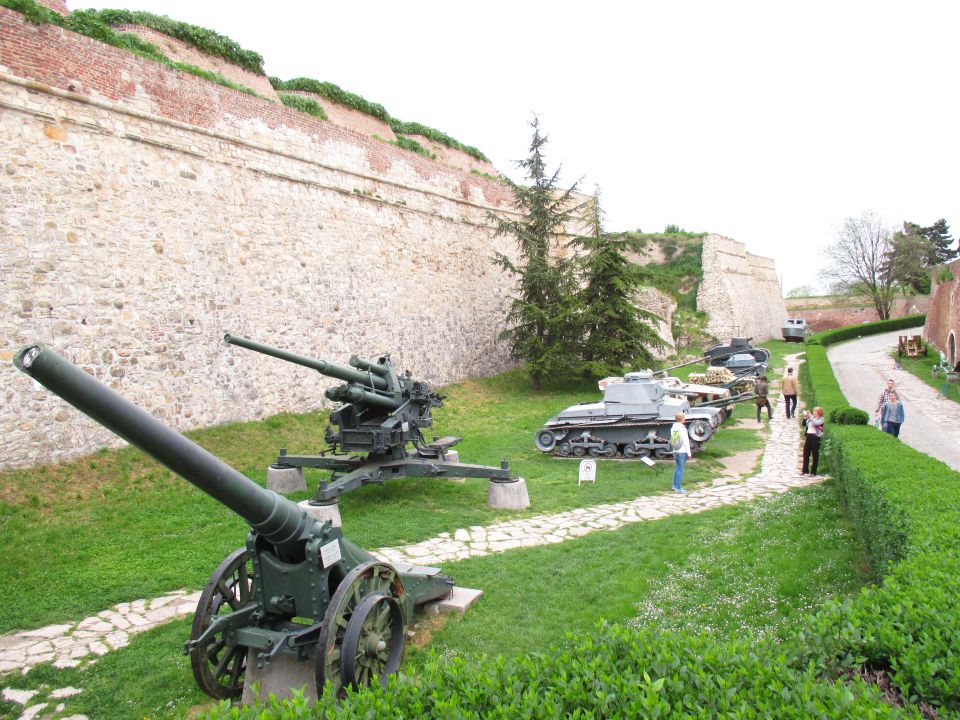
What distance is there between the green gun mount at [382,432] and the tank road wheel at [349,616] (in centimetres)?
372

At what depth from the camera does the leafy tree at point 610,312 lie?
699 inches

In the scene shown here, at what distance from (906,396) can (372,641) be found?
59.2ft

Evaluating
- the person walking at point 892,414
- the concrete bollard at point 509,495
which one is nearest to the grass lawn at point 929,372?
the person walking at point 892,414

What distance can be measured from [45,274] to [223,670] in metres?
7.54

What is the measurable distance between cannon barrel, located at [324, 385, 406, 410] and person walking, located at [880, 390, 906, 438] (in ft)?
26.1

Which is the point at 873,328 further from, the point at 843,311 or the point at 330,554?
the point at 330,554

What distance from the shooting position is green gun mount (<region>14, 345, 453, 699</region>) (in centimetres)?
363

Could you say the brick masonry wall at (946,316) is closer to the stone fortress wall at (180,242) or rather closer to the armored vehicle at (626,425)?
the armored vehicle at (626,425)

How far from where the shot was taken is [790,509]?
7.58 meters

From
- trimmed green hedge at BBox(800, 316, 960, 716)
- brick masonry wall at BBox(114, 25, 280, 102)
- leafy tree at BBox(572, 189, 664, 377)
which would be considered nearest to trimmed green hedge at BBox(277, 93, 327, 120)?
brick masonry wall at BBox(114, 25, 280, 102)

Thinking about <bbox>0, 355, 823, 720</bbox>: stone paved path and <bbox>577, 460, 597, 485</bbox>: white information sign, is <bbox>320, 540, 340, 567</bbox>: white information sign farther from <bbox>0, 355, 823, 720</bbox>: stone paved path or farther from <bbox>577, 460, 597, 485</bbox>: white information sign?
<bbox>577, 460, 597, 485</bbox>: white information sign

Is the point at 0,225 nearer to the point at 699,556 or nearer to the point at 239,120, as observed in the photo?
the point at 239,120

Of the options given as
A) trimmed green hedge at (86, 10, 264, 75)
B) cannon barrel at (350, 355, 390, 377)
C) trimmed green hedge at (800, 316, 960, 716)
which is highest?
trimmed green hedge at (86, 10, 264, 75)

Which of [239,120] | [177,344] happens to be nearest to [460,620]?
[177,344]
